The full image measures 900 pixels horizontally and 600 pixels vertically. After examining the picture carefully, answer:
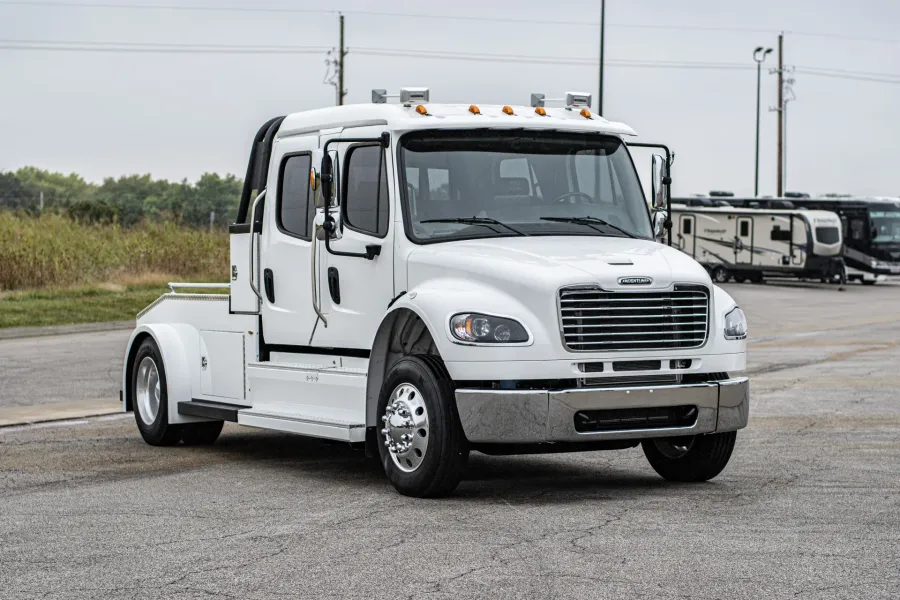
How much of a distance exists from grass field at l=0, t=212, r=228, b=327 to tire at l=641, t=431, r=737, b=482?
20795mm

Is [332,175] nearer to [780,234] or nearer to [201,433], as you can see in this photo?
[201,433]

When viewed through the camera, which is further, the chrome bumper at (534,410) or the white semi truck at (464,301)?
the white semi truck at (464,301)

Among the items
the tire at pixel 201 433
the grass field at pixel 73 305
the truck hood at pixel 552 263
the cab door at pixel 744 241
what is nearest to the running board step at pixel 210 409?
the tire at pixel 201 433

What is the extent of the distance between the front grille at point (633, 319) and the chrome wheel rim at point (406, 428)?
3.42 feet

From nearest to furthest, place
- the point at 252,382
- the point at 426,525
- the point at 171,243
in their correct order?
the point at 426,525 < the point at 252,382 < the point at 171,243

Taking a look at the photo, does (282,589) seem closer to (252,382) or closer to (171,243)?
(252,382)

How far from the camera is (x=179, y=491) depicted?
32.8ft

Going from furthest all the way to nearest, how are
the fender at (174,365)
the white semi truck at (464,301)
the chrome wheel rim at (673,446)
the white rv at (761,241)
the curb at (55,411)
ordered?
the white rv at (761,241) → the curb at (55,411) → the fender at (174,365) → the chrome wheel rim at (673,446) → the white semi truck at (464,301)

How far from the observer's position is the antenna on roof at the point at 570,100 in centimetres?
1113

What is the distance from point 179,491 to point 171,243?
29071mm

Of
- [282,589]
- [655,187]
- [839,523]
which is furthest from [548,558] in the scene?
[655,187]

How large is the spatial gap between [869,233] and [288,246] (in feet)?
174

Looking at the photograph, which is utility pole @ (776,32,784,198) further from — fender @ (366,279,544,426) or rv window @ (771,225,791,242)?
fender @ (366,279,544,426)

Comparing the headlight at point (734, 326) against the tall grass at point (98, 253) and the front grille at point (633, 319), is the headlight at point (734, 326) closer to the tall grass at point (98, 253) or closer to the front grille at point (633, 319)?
the front grille at point (633, 319)
